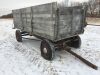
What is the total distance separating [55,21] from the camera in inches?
176

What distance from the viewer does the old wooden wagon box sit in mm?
4523

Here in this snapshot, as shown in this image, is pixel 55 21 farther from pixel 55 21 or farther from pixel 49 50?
pixel 49 50

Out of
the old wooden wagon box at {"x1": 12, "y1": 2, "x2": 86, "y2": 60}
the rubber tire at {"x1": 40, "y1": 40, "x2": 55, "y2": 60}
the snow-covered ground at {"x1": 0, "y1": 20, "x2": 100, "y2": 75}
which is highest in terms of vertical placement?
the old wooden wagon box at {"x1": 12, "y1": 2, "x2": 86, "y2": 60}

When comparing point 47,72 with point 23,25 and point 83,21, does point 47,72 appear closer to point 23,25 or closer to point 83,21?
point 83,21

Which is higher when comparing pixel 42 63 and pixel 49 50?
pixel 49 50

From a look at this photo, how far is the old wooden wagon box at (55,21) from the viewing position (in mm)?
4523

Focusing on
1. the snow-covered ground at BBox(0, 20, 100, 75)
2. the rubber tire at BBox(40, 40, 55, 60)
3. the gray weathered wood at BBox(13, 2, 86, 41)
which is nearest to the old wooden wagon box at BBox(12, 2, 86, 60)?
the gray weathered wood at BBox(13, 2, 86, 41)

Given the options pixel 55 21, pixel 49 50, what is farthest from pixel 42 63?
pixel 55 21

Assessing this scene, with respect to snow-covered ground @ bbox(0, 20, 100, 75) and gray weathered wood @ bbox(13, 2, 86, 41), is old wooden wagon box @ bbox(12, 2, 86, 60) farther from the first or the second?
snow-covered ground @ bbox(0, 20, 100, 75)

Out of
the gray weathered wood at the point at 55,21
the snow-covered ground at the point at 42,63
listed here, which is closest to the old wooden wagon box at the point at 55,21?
the gray weathered wood at the point at 55,21

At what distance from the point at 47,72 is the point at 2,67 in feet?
5.43

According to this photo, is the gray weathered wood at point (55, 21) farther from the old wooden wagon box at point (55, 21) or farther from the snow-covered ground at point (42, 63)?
the snow-covered ground at point (42, 63)

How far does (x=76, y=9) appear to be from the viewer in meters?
5.12

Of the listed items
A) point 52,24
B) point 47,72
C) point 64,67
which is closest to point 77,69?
point 64,67
